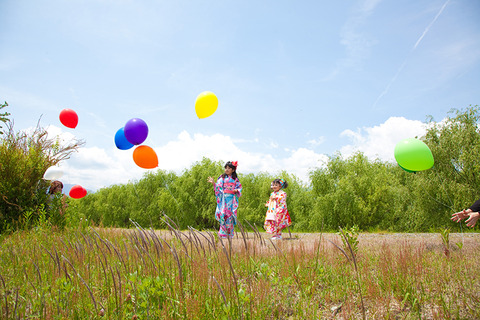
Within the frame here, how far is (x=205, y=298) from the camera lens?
2547 mm

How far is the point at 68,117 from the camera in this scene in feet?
28.4

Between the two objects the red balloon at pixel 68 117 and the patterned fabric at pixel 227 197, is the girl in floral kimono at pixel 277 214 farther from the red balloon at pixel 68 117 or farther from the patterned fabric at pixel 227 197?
the red balloon at pixel 68 117

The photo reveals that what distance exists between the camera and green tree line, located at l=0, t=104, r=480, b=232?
24.2 ft

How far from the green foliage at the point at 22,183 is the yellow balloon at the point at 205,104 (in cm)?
426

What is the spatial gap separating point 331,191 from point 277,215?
8336mm

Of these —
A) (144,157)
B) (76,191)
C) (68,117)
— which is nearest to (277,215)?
(144,157)

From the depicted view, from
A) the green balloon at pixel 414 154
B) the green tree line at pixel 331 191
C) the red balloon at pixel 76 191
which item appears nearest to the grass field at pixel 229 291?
the green balloon at pixel 414 154

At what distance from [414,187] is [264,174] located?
9.20 m

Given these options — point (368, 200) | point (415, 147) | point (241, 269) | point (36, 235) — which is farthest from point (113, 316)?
point (368, 200)

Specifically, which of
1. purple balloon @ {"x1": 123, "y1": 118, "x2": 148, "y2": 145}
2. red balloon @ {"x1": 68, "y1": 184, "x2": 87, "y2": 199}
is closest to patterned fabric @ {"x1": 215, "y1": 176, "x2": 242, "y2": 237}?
purple balloon @ {"x1": 123, "y1": 118, "x2": 148, "y2": 145}

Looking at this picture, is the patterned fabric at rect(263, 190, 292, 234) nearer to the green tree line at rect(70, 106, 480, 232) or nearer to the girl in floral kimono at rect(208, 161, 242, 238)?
the girl in floral kimono at rect(208, 161, 242, 238)

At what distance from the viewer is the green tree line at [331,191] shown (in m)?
7.39

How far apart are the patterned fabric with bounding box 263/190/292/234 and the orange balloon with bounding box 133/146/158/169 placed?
413 centimetres

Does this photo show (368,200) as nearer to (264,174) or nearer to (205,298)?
(264,174)
